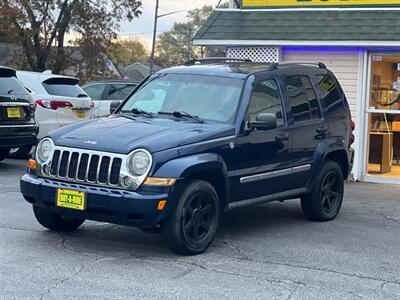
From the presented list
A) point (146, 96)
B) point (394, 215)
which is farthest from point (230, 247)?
point (394, 215)

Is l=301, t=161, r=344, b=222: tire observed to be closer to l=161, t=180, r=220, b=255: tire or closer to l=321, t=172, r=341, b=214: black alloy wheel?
l=321, t=172, r=341, b=214: black alloy wheel

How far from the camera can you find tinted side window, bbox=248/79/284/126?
7285 mm

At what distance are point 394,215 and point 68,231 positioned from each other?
4322 mm

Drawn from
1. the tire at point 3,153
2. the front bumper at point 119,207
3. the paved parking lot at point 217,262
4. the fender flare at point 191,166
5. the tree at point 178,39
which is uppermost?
the tree at point 178,39

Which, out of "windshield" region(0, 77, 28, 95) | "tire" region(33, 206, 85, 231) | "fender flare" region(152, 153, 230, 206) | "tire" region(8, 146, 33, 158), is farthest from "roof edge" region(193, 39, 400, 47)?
"tire" region(33, 206, 85, 231)

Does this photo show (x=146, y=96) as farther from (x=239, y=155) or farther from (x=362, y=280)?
(x=362, y=280)

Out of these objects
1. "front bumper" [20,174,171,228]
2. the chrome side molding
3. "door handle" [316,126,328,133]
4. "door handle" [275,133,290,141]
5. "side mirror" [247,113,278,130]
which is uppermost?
"side mirror" [247,113,278,130]

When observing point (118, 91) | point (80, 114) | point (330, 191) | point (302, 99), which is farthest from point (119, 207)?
point (118, 91)

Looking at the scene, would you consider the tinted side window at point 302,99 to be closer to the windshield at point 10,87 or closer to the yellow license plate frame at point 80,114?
the windshield at point 10,87

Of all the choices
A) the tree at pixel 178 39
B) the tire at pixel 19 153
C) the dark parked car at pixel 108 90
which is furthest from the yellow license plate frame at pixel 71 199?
the tree at pixel 178 39

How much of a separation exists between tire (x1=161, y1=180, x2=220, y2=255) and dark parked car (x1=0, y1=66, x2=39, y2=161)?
541 cm

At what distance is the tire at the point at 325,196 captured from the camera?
26.9 feet

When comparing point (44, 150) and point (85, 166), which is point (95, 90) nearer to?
point (44, 150)

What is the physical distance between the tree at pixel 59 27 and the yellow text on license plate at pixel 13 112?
13690 millimetres
